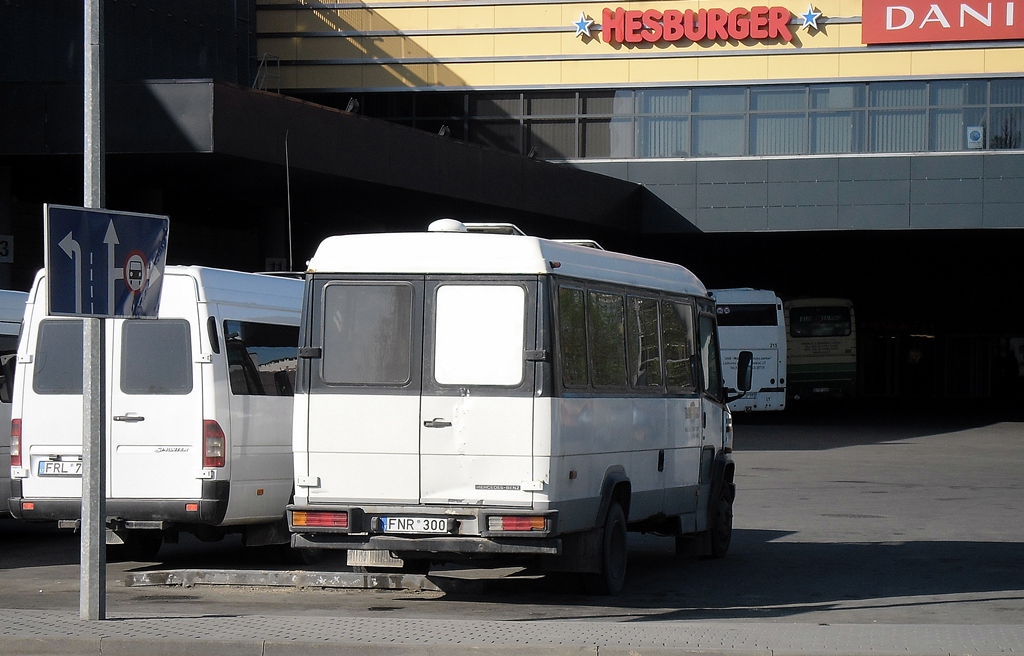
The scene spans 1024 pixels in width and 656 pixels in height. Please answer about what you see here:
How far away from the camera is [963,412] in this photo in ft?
147

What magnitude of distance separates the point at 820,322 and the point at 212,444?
3455cm

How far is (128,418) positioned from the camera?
11648 mm

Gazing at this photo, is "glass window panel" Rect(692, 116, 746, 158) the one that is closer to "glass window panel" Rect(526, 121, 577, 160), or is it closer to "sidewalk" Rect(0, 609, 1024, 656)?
"glass window panel" Rect(526, 121, 577, 160)

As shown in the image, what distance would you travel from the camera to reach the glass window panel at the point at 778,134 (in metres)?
38.1

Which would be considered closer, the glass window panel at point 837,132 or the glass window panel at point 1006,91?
the glass window panel at point 1006,91

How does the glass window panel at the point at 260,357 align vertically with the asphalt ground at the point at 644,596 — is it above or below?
above

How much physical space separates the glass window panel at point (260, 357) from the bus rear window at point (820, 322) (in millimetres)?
32656

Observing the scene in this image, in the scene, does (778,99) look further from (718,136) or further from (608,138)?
(608,138)

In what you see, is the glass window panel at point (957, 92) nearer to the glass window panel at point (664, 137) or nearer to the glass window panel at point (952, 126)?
the glass window panel at point (952, 126)

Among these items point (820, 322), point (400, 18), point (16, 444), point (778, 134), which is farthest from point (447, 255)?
point (820, 322)

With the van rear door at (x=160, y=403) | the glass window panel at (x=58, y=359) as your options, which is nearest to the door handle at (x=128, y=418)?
the van rear door at (x=160, y=403)

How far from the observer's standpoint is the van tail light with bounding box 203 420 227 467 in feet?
37.6

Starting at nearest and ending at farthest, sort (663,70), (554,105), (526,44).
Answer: (663,70) < (526,44) < (554,105)

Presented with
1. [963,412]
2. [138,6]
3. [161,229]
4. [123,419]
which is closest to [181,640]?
Answer: [161,229]
